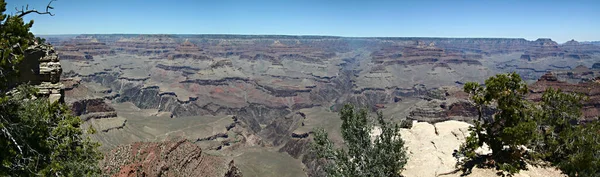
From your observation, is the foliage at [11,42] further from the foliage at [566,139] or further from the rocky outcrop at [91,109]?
the rocky outcrop at [91,109]

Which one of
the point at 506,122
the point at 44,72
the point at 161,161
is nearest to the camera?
the point at 506,122

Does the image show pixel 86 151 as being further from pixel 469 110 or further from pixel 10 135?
pixel 469 110

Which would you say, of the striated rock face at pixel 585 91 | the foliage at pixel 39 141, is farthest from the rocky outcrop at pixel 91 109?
the striated rock face at pixel 585 91

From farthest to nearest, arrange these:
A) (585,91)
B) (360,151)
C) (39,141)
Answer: (585,91), (360,151), (39,141)

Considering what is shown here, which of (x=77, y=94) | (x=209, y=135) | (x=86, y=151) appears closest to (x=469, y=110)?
(x=209, y=135)

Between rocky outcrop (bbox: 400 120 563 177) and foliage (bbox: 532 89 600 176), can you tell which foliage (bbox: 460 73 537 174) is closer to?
rocky outcrop (bbox: 400 120 563 177)

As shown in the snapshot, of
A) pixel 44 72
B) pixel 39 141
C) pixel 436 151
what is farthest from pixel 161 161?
pixel 436 151

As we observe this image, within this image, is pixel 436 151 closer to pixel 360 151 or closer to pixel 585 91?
pixel 360 151
